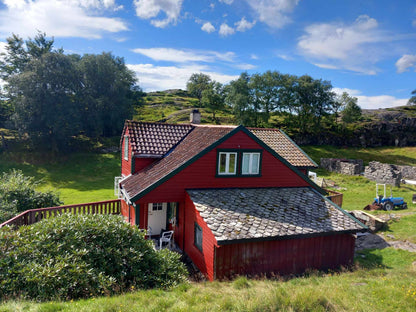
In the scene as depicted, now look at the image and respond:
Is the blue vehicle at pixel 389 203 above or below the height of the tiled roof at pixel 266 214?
below

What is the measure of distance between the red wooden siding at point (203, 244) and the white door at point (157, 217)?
2.48m

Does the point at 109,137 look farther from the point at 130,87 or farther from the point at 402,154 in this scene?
the point at 402,154

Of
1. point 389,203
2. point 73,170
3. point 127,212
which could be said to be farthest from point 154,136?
point 73,170

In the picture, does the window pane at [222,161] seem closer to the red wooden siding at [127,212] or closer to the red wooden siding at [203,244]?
the red wooden siding at [203,244]

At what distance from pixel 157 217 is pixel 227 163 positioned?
4.91m

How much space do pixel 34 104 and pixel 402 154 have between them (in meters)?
61.8

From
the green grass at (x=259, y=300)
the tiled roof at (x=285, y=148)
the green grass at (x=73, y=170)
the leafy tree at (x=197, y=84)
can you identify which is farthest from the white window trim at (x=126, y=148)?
the leafy tree at (x=197, y=84)

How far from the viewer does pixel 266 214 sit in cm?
1176

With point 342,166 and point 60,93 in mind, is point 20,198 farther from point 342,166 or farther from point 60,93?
point 342,166

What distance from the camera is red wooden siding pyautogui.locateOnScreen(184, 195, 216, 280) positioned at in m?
10.3

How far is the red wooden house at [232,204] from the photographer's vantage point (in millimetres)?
10469

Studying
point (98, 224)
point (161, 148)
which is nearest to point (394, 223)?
point (161, 148)

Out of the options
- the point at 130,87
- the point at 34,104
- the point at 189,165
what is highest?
the point at 130,87

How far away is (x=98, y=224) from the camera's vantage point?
8953 mm
